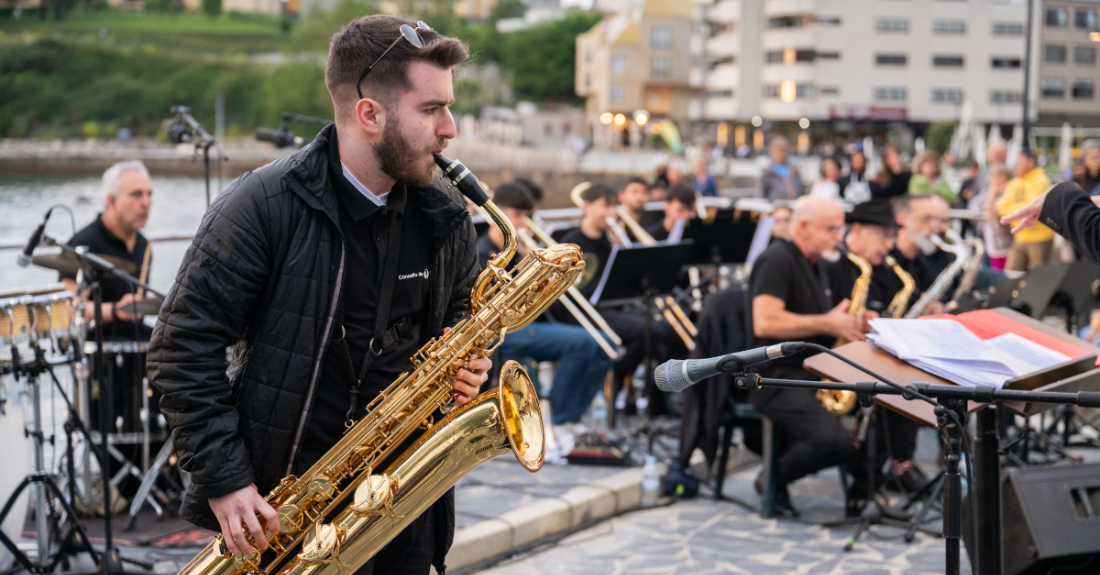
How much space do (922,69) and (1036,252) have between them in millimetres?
60211

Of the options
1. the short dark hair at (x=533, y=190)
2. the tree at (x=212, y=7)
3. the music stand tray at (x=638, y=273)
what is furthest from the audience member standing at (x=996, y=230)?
the tree at (x=212, y=7)

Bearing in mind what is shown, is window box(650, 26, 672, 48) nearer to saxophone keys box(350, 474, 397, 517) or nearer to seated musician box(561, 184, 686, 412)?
seated musician box(561, 184, 686, 412)

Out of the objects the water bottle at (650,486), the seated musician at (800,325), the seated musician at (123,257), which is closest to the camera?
the seated musician at (123,257)

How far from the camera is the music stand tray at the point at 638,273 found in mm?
6934

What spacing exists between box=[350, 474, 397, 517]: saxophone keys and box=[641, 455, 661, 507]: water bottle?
3529 mm

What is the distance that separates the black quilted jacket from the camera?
249 centimetres

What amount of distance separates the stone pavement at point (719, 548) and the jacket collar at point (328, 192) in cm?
272

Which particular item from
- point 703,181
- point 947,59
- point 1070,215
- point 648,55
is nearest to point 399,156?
point 1070,215

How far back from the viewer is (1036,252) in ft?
38.6

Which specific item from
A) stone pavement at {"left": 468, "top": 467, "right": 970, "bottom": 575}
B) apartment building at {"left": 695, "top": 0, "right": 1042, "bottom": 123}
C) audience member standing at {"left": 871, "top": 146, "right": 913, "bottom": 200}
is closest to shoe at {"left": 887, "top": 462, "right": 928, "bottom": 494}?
stone pavement at {"left": 468, "top": 467, "right": 970, "bottom": 575}

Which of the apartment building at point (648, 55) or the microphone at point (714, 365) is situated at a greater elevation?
the apartment building at point (648, 55)

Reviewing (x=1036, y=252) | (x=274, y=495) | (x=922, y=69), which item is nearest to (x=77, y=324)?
(x=274, y=495)

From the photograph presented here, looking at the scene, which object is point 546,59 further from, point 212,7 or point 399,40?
point 399,40

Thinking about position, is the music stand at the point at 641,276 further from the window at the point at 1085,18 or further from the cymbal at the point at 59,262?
the window at the point at 1085,18
